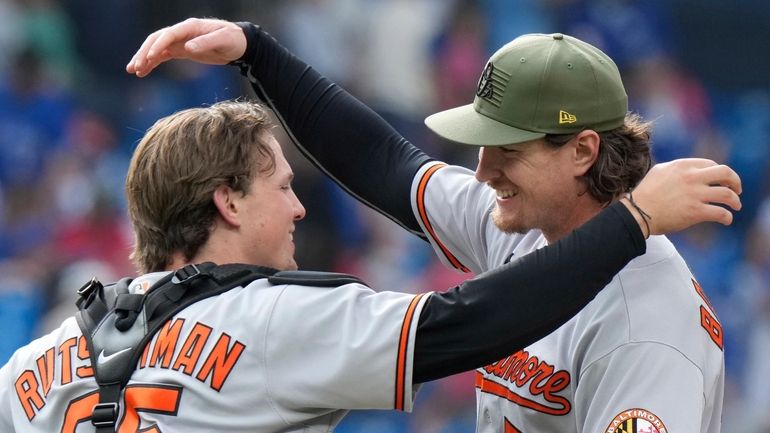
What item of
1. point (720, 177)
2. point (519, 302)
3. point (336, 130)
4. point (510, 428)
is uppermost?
point (720, 177)

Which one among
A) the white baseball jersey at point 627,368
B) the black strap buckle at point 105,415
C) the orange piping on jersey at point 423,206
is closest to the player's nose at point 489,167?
the white baseball jersey at point 627,368

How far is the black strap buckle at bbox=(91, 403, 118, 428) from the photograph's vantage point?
231 centimetres

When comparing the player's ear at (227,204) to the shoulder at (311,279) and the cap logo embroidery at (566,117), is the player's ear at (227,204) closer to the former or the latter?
the shoulder at (311,279)

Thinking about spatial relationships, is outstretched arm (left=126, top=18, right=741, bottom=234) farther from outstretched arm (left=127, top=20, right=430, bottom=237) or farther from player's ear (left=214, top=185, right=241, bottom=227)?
player's ear (left=214, top=185, right=241, bottom=227)

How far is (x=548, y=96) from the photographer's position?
8.83 feet

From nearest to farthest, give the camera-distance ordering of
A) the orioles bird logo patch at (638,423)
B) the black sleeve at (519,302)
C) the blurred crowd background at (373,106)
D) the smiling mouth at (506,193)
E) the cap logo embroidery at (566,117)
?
the black sleeve at (519,302) < the orioles bird logo patch at (638,423) < the cap logo embroidery at (566,117) < the smiling mouth at (506,193) < the blurred crowd background at (373,106)

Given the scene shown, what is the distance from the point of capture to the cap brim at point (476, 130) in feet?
8.85

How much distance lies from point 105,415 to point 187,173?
56 cm

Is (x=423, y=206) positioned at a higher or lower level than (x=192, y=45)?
lower

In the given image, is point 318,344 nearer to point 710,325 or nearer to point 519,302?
point 519,302

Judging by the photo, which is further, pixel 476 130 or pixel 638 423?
pixel 476 130

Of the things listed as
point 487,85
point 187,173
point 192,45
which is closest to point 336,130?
point 192,45

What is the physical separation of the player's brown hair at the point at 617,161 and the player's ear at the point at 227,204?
75cm

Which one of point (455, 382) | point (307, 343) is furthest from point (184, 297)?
point (455, 382)
